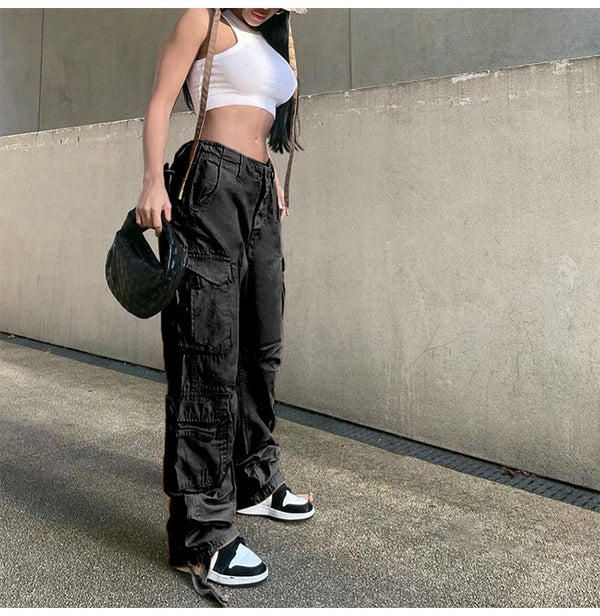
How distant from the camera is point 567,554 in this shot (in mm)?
1626

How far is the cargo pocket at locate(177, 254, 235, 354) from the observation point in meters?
1.45

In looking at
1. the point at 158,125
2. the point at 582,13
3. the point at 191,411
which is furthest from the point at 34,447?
the point at 582,13

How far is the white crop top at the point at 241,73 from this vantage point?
1.47 meters

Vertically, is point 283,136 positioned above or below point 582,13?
below

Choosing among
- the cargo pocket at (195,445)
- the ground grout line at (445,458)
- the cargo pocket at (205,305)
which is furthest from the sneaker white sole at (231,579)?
the ground grout line at (445,458)

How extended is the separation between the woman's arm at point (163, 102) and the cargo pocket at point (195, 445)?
480mm

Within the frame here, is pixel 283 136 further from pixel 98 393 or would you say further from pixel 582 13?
pixel 582 13

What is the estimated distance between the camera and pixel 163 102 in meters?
1.43

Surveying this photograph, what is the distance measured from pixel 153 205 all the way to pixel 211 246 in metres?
0.18

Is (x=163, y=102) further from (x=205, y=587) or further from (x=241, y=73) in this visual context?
(x=205, y=587)

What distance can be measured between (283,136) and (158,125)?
1.71 feet

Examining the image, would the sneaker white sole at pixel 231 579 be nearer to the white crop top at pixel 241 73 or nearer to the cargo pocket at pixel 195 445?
the cargo pocket at pixel 195 445

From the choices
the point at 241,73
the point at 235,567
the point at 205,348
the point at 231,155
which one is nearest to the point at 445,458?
the point at 235,567

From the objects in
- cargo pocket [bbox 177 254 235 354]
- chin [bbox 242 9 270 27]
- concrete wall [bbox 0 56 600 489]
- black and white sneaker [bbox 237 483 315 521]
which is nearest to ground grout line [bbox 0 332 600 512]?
concrete wall [bbox 0 56 600 489]
